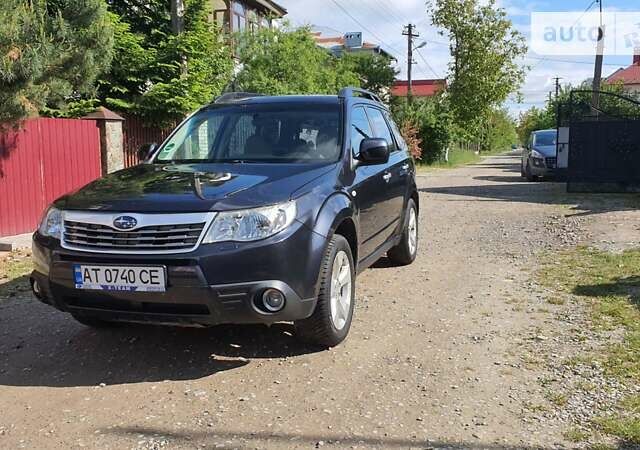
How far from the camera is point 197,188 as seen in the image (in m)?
4.07

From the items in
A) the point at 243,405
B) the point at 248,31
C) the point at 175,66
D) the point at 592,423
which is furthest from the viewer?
the point at 248,31

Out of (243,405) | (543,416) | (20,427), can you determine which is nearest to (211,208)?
(243,405)

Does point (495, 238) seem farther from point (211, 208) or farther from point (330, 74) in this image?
point (330, 74)

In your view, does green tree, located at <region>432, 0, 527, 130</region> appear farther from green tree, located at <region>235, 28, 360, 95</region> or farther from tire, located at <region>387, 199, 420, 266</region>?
tire, located at <region>387, 199, 420, 266</region>

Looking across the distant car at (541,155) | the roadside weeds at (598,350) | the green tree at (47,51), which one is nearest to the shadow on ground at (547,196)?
the distant car at (541,155)

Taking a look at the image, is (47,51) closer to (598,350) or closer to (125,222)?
(125,222)

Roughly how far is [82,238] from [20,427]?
44.8 inches

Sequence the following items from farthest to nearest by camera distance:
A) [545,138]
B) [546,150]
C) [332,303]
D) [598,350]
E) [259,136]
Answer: [545,138] < [546,150] < [259,136] < [598,350] < [332,303]

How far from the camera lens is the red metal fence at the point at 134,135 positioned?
519 inches

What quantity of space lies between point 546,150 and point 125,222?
1824cm

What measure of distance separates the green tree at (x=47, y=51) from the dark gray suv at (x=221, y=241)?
404cm

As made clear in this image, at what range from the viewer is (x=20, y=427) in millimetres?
3436

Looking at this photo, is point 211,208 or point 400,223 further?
point 400,223

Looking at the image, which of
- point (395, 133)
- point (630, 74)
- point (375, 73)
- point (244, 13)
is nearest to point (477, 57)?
point (375, 73)
